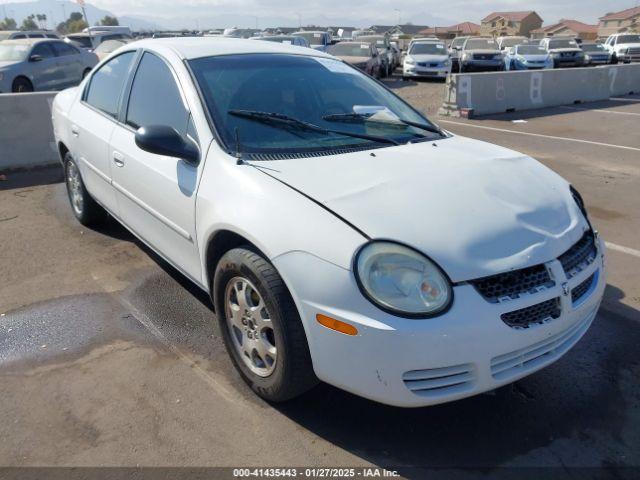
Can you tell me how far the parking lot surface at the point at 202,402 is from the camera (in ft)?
8.16

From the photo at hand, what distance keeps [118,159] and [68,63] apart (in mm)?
12797

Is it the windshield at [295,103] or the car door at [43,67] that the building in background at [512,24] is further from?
the windshield at [295,103]

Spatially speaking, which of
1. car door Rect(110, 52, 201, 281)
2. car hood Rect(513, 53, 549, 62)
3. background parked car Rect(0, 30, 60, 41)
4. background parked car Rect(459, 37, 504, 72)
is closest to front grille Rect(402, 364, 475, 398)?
car door Rect(110, 52, 201, 281)

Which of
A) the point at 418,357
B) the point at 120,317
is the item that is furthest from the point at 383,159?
the point at 120,317

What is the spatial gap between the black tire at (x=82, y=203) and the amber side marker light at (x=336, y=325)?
3.38 metres

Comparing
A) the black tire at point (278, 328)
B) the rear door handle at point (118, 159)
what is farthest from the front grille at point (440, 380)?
the rear door handle at point (118, 159)

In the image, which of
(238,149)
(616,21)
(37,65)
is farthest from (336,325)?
(616,21)

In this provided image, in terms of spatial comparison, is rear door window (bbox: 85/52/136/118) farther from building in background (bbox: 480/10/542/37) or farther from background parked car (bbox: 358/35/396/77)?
building in background (bbox: 480/10/542/37)

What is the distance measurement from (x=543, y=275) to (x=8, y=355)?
2964 millimetres

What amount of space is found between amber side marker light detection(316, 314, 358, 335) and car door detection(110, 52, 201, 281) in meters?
1.08

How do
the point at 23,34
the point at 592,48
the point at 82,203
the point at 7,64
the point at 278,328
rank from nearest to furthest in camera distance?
the point at 278,328
the point at 82,203
the point at 7,64
the point at 23,34
the point at 592,48

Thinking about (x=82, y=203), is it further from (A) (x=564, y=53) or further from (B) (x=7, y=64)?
(A) (x=564, y=53)

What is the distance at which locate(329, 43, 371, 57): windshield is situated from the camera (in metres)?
19.6

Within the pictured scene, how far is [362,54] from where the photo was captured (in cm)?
1956
